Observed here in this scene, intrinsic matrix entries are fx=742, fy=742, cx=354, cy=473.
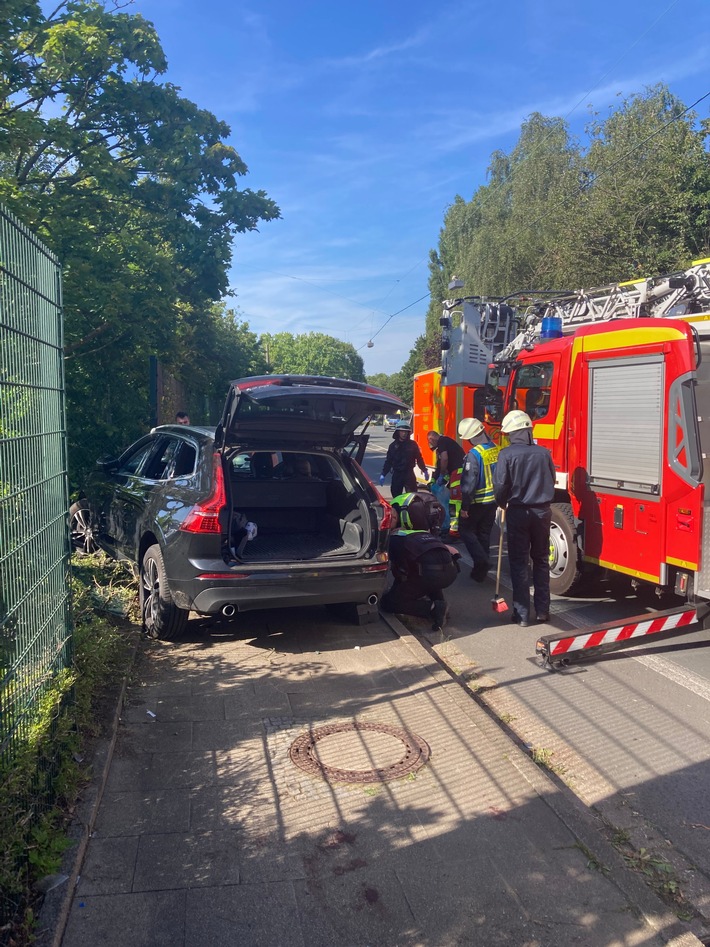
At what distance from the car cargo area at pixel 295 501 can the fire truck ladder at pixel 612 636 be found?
187cm

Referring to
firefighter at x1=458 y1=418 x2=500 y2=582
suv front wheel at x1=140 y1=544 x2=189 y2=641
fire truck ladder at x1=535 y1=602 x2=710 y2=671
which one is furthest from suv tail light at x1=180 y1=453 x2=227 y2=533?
firefighter at x1=458 y1=418 x2=500 y2=582

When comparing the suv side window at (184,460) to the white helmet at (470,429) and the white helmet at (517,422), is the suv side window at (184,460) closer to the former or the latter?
the white helmet at (517,422)

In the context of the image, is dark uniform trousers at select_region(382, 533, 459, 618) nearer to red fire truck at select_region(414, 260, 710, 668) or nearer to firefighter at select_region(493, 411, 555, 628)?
firefighter at select_region(493, 411, 555, 628)

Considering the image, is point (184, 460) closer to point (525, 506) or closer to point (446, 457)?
point (525, 506)

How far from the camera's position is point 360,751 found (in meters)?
4.15

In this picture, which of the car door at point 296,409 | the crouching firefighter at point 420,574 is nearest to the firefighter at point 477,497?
the crouching firefighter at point 420,574

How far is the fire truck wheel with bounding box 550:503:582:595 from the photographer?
710 centimetres

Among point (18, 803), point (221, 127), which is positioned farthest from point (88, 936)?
point (221, 127)

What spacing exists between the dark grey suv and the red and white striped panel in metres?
1.48

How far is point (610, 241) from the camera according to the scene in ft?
61.6

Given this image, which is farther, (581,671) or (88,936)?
(581,671)

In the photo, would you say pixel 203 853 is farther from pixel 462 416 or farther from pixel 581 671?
pixel 462 416

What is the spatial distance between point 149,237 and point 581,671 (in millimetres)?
11668

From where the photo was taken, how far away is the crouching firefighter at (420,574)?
632 cm
